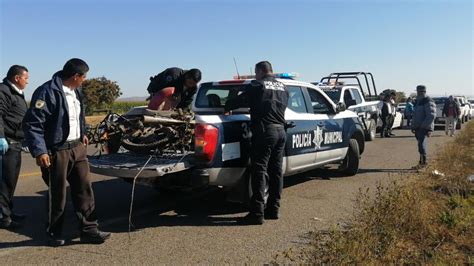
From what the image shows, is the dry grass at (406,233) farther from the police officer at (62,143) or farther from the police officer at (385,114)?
the police officer at (385,114)

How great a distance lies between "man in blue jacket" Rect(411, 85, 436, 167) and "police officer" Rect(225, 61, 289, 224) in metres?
5.21

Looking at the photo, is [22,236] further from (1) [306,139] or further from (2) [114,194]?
(1) [306,139]

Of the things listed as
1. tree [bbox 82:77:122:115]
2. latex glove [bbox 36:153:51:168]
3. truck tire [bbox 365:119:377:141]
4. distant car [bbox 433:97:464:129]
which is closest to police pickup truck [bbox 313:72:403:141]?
truck tire [bbox 365:119:377:141]

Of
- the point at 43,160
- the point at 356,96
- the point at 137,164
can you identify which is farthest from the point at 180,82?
the point at 356,96

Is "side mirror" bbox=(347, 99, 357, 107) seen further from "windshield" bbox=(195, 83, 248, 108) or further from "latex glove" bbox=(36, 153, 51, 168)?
"latex glove" bbox=(36, 153, 51, 168)

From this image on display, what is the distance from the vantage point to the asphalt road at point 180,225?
15.1 feet

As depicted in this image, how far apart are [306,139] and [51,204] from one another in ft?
12.3

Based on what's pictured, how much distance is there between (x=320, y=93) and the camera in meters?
7.94

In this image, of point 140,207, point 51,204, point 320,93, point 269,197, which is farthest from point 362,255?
point 320,93

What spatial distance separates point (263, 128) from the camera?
5684 mm

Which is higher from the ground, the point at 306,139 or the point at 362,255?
the point at 306,139

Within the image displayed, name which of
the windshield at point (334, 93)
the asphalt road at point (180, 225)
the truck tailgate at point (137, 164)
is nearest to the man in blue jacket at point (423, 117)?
the asphalt road at point (180, 225)

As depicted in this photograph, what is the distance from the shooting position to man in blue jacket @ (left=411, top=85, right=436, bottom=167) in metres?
9.88

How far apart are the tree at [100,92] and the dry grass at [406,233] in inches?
2069
